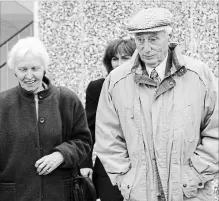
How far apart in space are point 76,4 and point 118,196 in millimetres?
2455

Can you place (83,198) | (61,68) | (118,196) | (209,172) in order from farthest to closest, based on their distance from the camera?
(61,68), (118,196), (83,198), (209,172)

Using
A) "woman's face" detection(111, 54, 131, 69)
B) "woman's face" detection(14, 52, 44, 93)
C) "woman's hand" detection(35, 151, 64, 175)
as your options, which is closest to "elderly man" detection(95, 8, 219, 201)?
"woman's hand" detection(35, 151, 64, 175)

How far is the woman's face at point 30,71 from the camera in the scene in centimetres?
549

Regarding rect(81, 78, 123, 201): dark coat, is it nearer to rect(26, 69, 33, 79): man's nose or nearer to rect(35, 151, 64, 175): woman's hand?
rect(35, 151, 64, 175): woman's hand

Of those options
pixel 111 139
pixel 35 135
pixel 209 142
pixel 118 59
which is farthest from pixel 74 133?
pixel 209 142

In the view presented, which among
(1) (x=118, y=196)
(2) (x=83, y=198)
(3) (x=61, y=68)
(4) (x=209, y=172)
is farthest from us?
(3) (x=61, y=68)

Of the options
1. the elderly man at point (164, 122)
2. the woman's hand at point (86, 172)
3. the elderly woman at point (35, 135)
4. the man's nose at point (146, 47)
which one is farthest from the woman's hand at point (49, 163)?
the man's nose at point (146, 47)

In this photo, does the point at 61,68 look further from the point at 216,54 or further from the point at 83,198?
the point at 83,198

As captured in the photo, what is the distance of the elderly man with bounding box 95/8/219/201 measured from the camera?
15.9 ft

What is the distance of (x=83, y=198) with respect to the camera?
220 inches

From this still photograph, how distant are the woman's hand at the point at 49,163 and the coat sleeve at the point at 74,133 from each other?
52 millimetres

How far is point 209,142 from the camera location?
490 centimetres

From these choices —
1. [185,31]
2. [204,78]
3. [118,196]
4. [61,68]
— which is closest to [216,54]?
[185,31]

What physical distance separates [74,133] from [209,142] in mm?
1139
